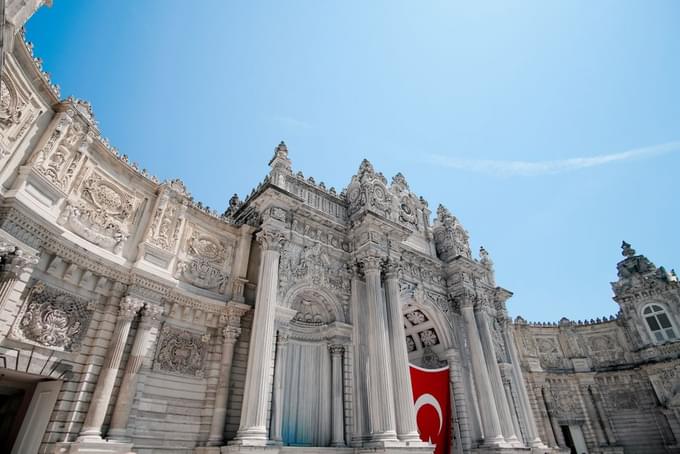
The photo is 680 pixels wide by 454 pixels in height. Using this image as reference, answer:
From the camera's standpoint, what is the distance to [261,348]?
12461 mm

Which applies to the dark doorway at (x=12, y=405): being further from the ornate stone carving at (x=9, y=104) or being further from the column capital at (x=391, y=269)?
the column capital at (x=391, y=269)

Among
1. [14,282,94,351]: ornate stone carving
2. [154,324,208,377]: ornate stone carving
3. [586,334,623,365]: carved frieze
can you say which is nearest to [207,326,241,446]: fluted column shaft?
[154,324,208,377]: ornate stone carving

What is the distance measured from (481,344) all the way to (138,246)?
18.0m

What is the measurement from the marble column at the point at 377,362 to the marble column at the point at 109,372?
29.2ft

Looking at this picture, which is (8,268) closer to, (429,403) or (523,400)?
(429,403)

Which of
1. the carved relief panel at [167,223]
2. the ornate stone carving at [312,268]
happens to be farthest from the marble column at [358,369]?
the carved relief panel at [167,223]

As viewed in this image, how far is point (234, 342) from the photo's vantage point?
43.9 feet

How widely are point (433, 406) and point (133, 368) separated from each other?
13413mm

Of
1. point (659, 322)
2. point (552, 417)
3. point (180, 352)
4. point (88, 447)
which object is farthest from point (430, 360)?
point (659, 322)

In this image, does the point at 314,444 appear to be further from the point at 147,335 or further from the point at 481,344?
the point at 481,344

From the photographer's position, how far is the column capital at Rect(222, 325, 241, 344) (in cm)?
1330

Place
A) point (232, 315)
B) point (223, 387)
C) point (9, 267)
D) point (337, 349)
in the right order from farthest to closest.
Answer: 1. point (337, 349)
2. point (232, 315)
3. point (223, 387)
4. point (9, 267)

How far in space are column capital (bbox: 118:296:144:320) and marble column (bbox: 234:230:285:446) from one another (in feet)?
12.5

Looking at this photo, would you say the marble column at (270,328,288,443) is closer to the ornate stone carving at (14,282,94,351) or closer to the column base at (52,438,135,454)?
the column base at (52,438,135,454)
